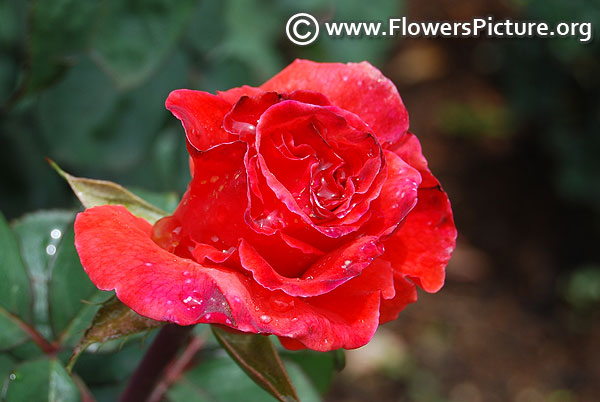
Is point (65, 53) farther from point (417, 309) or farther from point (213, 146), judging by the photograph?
point (417, 309)

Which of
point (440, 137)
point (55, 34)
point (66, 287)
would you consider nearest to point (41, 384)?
point (66, 287)

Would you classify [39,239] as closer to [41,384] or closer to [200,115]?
[41,384]

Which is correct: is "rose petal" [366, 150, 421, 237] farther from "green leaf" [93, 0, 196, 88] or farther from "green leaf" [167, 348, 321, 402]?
"green leaf" [93, 0, 196, 88]

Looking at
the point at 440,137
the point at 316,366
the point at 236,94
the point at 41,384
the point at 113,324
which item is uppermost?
the point at 236,94

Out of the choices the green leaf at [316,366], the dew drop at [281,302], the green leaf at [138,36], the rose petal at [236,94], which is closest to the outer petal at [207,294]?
the dew drop at [281,302]

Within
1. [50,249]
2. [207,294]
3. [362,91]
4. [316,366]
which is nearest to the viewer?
[207,294]

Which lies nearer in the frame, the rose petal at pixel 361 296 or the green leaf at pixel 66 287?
the rose petal at pixel 361 296

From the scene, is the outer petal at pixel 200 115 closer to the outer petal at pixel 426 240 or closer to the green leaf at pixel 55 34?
the outer petal at pixel 426 240
